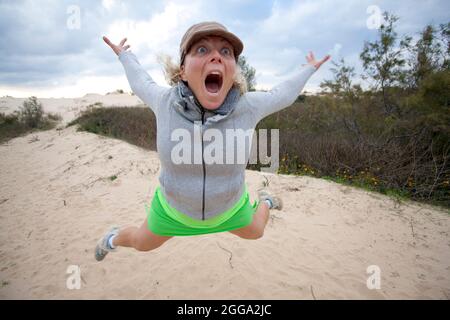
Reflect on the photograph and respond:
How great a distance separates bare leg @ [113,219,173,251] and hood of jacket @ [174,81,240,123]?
0.91m

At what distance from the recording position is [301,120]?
969cm

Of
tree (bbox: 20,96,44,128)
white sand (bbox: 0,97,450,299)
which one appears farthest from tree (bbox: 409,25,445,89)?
tree (bbox: 20,96,44,128)

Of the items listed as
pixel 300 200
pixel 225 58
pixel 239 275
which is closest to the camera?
pixel 225 58

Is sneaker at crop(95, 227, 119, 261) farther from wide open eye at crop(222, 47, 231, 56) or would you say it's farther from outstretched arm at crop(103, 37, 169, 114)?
wide open eye at crop(222, 47, 231, 56)

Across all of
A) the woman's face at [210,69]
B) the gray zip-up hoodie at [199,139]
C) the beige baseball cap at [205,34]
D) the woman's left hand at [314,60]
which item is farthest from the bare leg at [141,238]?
the woman's left hand at [314,60]

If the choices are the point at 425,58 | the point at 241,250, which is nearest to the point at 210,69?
the point at 241,250

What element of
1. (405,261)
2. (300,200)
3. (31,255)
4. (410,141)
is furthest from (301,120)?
(31,255)

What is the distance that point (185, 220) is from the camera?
1.73m

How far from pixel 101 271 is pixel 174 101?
236cm

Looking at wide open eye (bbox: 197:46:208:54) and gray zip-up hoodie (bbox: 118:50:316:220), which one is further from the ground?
wide open eye (bbox: 197:46:208:54)

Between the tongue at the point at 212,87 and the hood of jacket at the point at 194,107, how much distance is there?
8 cm

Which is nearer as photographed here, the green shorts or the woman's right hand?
the green shorts

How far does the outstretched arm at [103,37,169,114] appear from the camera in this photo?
1.64m
